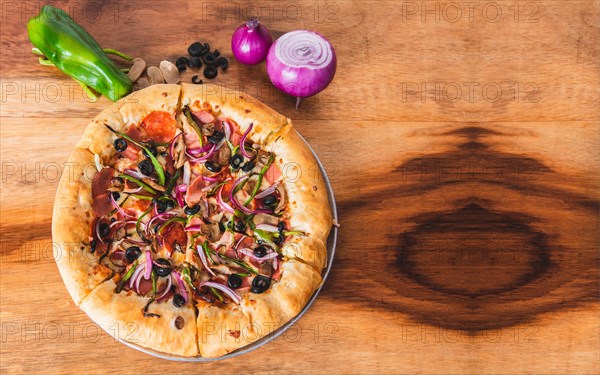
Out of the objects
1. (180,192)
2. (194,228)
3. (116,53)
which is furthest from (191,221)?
(116,53)

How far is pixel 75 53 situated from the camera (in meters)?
3.79

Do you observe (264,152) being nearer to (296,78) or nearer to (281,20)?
(296,78)

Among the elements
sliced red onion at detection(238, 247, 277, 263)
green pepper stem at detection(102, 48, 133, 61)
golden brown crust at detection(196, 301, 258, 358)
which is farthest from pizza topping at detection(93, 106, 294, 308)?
green pepper stem at detection(102, 48, 133, 61)

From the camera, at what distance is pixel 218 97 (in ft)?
11.5

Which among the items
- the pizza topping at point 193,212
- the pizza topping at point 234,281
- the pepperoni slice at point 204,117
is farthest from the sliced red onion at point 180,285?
the pepperoni slice at point 204,117

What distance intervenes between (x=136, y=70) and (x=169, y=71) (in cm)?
22

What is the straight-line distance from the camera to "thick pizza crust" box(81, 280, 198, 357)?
3.16 m

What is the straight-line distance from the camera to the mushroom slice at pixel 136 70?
12.9 feet

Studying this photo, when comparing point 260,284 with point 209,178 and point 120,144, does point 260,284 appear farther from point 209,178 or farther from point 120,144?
point 120,144

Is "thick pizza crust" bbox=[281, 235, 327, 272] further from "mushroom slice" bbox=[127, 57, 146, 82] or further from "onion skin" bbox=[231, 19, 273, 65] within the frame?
"mushroom slice" bbox=[127, 57, 146, 82]

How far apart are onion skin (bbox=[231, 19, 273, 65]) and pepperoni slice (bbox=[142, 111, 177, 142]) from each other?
0.71m

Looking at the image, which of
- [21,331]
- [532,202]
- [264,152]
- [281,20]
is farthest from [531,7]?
[21,331]

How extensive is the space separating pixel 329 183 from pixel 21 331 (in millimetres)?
2088

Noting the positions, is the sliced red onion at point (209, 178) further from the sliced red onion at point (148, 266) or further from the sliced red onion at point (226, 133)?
the sliced red onion at point (148, 266)
